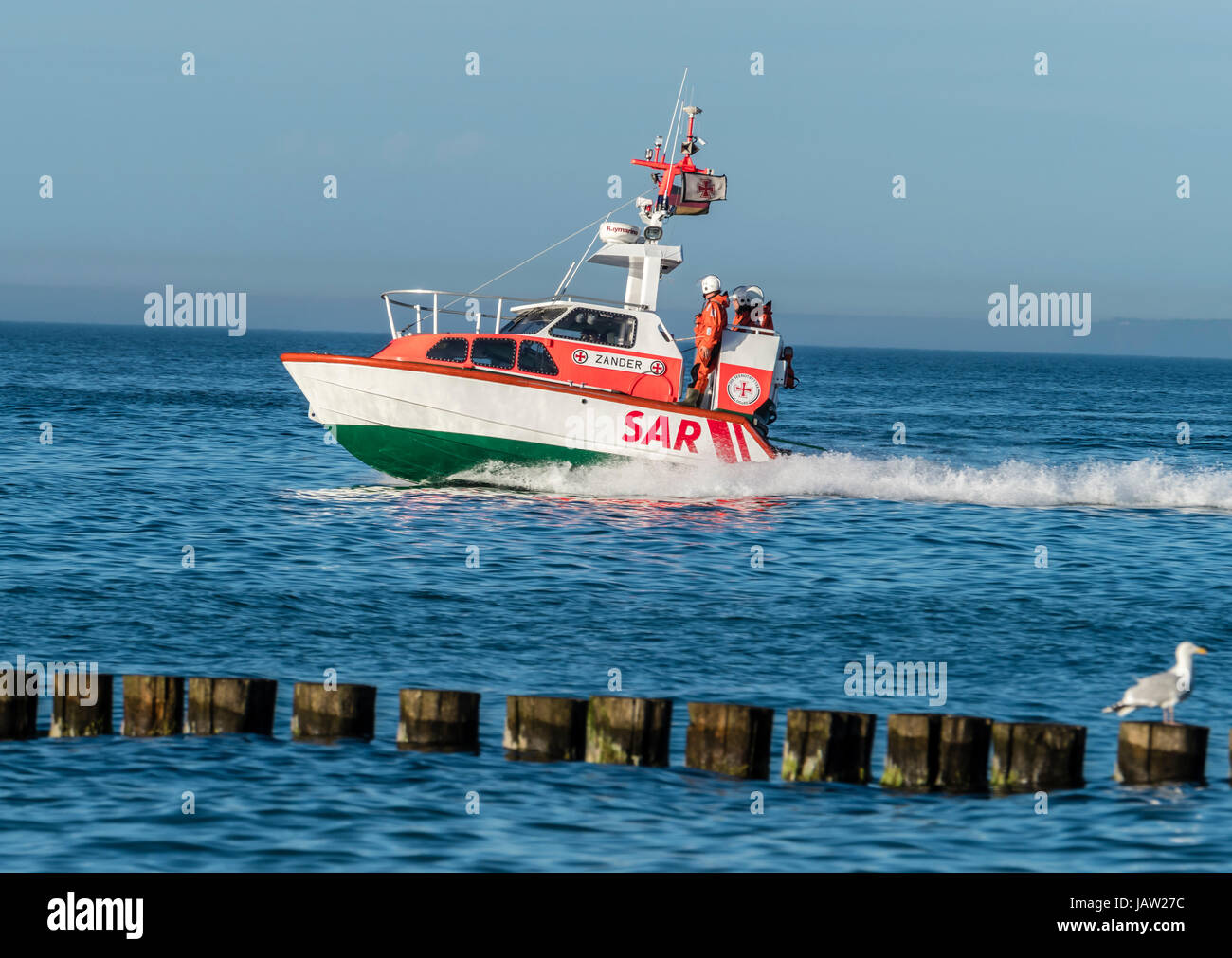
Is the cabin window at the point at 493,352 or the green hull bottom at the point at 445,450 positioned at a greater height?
the cabin window at the point at 493,352

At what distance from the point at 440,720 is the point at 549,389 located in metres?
12.2

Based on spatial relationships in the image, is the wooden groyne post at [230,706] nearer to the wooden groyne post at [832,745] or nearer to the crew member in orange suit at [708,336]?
the wooden groyne post at [832,745]

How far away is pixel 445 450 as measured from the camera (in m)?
22.5

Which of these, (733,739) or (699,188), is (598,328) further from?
(733,739)

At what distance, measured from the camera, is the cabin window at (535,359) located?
22141 millimetres

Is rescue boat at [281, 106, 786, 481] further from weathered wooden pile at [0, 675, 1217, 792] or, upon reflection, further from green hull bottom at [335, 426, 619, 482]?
weathered wooden pile at [0, 675, 1217, 792]

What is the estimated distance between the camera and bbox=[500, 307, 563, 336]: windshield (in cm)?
2245

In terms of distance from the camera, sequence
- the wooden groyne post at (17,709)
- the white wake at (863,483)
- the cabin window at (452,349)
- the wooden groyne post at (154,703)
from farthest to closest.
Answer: the white wake at (863,483), the cabin window at (452,349), the wooden groyne post at (154,703), the wooden groyne post at (17,709)

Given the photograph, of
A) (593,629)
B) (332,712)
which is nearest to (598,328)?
(593,629)

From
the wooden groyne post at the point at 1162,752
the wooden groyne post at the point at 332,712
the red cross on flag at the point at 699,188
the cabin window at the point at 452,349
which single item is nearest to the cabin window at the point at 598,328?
the cabin window at the point at 452,349

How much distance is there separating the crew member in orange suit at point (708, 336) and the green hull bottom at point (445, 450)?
183cm

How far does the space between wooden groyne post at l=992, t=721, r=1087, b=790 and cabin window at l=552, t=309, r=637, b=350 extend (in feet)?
45.0

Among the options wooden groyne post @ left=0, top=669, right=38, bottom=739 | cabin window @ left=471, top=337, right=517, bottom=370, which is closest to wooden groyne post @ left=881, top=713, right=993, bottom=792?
wooden groyne post @ left=0, top=669, right=38, bottom=739
